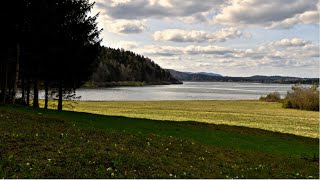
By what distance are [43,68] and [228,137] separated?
60.8ft

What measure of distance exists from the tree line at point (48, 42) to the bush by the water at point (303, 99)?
53.7m

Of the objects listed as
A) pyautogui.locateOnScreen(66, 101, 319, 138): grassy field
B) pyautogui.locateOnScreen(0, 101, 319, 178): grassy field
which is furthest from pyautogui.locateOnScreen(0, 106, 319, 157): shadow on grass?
pyautogui.locateOnScreen(66, 101, 319, 138): grassy field

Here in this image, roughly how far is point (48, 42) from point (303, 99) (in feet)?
198

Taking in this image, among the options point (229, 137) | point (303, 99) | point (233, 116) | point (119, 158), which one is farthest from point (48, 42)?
point (303, 99)

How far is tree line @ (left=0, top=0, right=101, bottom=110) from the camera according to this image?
29.0 meters

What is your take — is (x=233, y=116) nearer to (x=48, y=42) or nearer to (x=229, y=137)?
(x=229, y=137)

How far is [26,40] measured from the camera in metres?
30.1

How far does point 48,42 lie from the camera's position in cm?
3105

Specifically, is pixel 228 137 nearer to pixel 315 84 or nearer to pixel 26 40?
pixel 26 40

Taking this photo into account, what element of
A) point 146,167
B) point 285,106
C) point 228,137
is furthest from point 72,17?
point 285,106

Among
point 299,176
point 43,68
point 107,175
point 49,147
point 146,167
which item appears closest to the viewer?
point 107,175

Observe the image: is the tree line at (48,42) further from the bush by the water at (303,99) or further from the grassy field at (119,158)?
the bush by the water at (303,99)

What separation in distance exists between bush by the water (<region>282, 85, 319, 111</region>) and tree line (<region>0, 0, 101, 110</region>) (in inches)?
2113

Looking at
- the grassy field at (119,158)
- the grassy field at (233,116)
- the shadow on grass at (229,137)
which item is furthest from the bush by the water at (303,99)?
the grassy field at (119,158)
